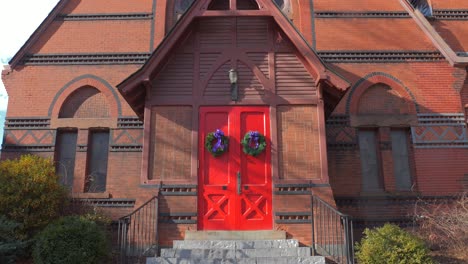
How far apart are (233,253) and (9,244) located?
4266mm

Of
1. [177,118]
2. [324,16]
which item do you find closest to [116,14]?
[177,118]

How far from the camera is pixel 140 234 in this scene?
33.4ft

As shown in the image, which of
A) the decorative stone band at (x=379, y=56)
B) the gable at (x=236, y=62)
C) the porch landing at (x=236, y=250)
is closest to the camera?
the porch landing at (x=236, y=250)

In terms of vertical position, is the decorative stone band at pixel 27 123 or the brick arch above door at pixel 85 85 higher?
the brick arch above door at pixel 85 85

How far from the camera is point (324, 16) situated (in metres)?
14.7

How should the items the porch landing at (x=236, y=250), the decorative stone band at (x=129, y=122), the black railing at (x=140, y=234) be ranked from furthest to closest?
the decorative stone band at (x=129, y=122) → the black railing at (x=140, y=234) → the porch landing at (x=236, y=250)

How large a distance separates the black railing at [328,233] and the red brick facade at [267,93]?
24cm

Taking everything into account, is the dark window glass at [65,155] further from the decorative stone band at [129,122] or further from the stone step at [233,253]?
the stone step at [233,253]

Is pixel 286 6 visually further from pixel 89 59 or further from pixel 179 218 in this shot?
pixel 179 218

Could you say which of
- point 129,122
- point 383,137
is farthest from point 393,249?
point 129,122

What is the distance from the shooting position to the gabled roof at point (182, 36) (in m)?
10.9

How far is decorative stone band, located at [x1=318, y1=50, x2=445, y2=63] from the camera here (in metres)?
14.2

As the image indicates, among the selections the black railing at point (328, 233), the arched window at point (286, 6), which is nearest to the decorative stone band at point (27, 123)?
the arched window at point (286, 6)

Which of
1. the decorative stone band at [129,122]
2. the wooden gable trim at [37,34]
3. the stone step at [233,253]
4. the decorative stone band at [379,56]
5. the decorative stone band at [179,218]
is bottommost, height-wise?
the stone step at [233,253]
